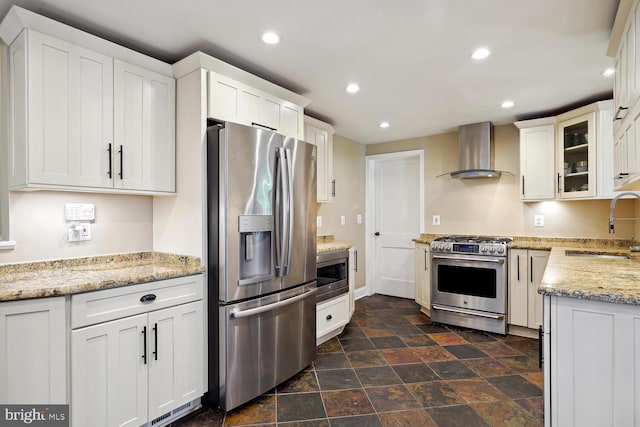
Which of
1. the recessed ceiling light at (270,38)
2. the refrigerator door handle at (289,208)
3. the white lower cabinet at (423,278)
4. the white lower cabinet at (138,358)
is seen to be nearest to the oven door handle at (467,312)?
the white lower cabinet at (423,278)

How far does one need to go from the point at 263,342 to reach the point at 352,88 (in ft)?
7.14

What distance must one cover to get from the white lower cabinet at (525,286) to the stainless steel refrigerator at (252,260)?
2319mm

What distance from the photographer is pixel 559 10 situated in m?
1.78

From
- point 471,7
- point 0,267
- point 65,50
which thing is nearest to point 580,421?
point 471,7

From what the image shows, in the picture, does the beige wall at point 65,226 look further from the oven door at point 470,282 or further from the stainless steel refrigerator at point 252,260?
the oven door at point 470,282

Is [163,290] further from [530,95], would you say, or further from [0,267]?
[530,95]

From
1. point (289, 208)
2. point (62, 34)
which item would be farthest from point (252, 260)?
point (62, 34)

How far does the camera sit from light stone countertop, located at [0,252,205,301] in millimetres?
1519

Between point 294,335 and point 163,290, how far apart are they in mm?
1003

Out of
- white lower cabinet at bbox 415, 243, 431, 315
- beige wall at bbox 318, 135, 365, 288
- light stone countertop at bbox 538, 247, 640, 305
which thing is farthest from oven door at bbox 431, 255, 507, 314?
light stone countertop at bbox 538, 247, 640, 305

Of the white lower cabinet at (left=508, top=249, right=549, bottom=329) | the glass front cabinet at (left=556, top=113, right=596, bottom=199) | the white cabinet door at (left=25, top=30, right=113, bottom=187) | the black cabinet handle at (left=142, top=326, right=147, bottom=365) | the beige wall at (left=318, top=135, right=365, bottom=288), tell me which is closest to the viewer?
the white cabinet door at (left=25, top=30, right=113, bottom=187)

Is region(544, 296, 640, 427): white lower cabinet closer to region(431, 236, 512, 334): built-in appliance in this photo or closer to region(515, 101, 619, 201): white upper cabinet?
region(431, 236, 512, 334): built-in appliance

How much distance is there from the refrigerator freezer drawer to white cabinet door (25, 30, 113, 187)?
3.85 ft

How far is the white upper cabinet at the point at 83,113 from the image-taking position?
170cm
